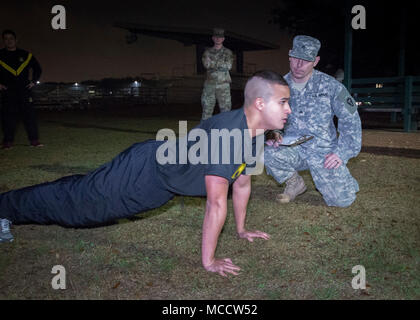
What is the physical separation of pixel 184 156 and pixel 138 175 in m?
0.37

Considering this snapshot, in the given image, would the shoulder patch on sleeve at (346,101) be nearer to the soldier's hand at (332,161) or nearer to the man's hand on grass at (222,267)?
the soldier's hand at (332,161)

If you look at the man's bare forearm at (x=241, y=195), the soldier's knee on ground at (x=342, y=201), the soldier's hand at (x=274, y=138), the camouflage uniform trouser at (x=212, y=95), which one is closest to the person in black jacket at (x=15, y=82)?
the camouflage uniform trouser at (x=212, y=95)

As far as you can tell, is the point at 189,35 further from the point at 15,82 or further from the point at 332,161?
the point at 332,161

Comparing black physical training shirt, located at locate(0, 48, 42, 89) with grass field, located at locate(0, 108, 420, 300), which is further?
black physical training shirt, located at locate(0, 48, 42, 89)

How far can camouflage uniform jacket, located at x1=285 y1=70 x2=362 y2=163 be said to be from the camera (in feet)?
12.4

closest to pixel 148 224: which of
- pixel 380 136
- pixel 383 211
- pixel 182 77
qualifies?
pixel 383 211

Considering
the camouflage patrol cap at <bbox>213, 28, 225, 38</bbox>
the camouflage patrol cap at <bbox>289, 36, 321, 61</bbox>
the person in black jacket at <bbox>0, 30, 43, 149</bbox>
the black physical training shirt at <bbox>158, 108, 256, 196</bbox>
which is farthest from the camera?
the camouflage patrol cap at <bbox>213, 28, 225, 38</bbox>

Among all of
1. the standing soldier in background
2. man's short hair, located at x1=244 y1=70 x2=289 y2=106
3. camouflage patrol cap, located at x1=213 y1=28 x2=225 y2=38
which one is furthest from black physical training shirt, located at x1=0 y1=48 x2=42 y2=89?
man's short hair, located at x1=244 y1=70 x2=289 y2=106

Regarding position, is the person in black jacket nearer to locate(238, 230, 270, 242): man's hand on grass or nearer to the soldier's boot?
the soldier's boot

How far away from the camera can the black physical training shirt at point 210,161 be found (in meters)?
2.28

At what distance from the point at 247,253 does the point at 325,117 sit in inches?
70.0

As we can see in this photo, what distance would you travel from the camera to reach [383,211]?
12.4 ft

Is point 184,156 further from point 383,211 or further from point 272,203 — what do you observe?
point 383,211

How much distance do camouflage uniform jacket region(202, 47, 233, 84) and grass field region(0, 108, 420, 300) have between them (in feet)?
13.7
